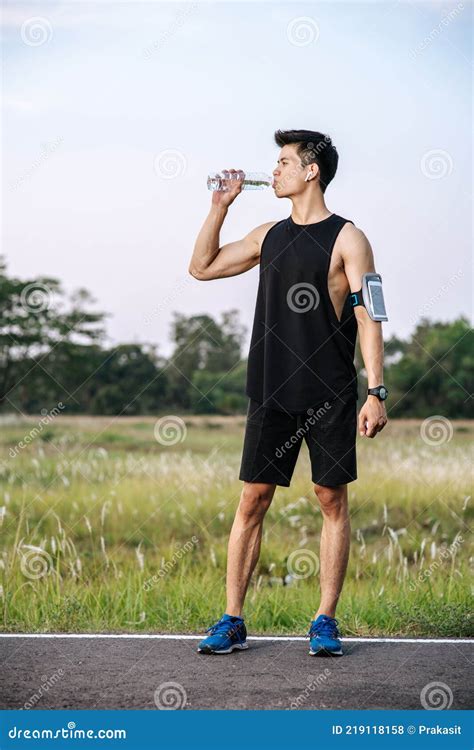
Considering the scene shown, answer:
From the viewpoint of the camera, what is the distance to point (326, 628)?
193 inches

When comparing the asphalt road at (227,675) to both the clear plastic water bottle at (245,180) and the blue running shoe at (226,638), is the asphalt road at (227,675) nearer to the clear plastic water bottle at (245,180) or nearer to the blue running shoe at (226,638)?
the blue running shoe at (226,638)

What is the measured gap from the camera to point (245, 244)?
5.18 meters

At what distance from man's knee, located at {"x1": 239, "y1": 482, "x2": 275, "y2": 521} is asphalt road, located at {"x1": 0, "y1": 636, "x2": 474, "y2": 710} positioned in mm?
617

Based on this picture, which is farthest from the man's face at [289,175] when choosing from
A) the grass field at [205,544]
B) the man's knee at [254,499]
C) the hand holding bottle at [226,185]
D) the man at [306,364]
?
the grass field at [205,544]

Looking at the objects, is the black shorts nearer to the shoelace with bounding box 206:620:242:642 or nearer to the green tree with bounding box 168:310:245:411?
the shoelace with bounding box 206:620:242:642

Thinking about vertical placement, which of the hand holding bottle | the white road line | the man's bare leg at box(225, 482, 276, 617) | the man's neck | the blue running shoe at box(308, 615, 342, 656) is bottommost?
the white road line

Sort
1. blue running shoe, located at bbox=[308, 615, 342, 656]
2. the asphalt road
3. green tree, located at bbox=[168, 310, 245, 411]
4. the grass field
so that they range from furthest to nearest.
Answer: green tree, located at bbox=[168, 310, 245, 411], the grass field, blue running shoe, located at bbox=[308, 615, 342, 656], the asphalt road

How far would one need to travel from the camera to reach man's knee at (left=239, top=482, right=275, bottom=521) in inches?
195

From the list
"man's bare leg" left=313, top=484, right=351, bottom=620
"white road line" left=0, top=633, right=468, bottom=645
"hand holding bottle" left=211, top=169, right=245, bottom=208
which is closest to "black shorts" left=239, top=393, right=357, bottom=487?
"man's bare leg" left=313, top=484, right=351, bottom=620

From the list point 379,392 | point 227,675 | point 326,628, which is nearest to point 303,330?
point 379,392

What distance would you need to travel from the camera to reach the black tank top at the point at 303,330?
191 inches

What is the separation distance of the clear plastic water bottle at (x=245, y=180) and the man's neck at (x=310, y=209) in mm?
174

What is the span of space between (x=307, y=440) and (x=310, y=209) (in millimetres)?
1061

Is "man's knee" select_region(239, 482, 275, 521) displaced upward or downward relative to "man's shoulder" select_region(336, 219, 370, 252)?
downward
